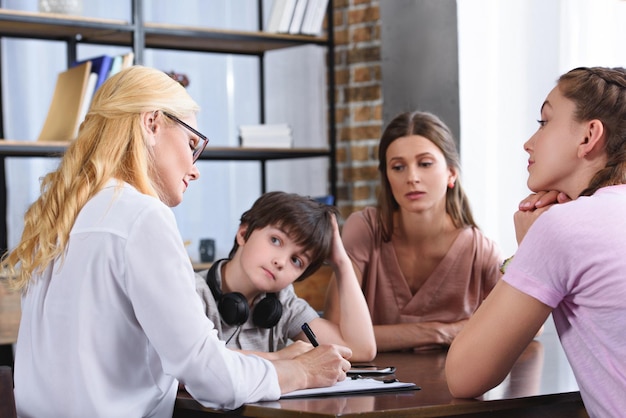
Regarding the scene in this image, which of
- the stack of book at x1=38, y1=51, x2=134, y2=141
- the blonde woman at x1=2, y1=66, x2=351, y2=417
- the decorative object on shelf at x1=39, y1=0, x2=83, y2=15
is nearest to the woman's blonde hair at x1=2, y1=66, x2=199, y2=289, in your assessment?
the blonde woman at x1=2, y1=66, x2=351, y2=417

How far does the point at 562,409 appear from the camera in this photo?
1763 millimetres

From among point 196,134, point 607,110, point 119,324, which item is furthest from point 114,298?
point 607,110

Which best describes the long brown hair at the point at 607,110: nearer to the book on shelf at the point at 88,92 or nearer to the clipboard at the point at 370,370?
the clipboard at the point at 370,370

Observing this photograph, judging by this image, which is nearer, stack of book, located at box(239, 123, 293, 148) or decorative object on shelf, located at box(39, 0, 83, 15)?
decorative object on shelf, located at box(39, 0, 83, 15)

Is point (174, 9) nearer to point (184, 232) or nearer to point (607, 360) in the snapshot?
point (184, 232)

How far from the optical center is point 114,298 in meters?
1.57

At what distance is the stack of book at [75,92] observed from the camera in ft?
11.4

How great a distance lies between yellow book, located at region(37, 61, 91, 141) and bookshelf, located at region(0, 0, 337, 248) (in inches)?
3.3

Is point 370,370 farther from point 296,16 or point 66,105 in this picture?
point 296,16

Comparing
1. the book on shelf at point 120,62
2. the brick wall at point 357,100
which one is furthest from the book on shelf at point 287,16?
the book on shelf at point 120,62

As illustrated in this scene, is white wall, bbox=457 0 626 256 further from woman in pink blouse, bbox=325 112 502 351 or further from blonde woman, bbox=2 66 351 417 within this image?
blonde woman, bbox=2 66 351 417

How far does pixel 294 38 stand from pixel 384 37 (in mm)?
387

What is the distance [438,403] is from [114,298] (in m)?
0.59

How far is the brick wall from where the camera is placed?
3.99 meters
